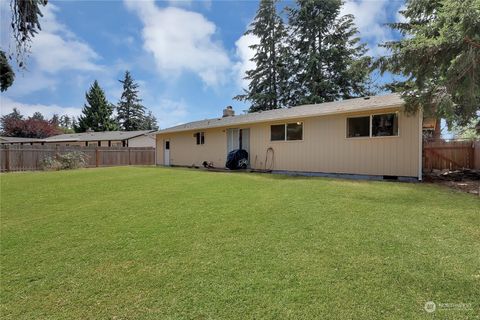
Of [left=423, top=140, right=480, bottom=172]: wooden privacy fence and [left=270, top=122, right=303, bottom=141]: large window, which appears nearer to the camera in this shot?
[left=270, top=122, right=303, bottom=141]: large window

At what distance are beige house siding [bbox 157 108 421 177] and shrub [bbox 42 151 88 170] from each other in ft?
31.7

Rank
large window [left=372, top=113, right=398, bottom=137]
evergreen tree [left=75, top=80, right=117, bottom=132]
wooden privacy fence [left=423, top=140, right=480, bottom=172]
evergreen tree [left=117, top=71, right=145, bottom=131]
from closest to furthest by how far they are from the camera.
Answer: large window [left=372, top=113, right=398, bottom=137] → wooden privacy fence [left=423, top=140, right=480, bottom=172] → evergreen tree [left=75, top=80, right=117, bottom=132] → evergreen tree [left=117, top=71, right=145, bottom=131]

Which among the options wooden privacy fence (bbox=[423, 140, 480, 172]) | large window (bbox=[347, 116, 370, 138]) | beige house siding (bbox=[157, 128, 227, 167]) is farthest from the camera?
beige house siding (bbox=[157, 128, 227, 167])

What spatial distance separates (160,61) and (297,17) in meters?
16.6

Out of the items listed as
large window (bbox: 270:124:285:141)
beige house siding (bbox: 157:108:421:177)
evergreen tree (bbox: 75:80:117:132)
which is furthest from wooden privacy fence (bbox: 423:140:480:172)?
evergreen tree (bbox: 75:80:117:132)

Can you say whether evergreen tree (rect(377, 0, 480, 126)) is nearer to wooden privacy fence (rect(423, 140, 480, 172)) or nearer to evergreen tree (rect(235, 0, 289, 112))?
wooden privacy fence (rect(423, 140, 480, 172))

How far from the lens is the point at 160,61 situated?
16.0 meters

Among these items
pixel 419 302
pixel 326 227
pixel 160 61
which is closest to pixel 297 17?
pixel 160 61

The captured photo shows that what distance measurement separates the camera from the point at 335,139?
11.1 metres

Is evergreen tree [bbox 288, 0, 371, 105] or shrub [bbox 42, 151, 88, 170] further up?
evergreen tree [bbox 288, 0, 371, 105]

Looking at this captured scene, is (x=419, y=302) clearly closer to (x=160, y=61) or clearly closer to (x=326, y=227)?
(x=326, y=227)

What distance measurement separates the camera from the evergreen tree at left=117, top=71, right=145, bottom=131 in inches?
1838

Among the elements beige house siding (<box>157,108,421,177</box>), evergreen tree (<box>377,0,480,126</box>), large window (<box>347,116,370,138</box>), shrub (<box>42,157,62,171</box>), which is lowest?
shrub (<box>42,157,62,171</box>)

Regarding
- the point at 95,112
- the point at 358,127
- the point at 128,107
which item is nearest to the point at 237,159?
the point at 358,127
